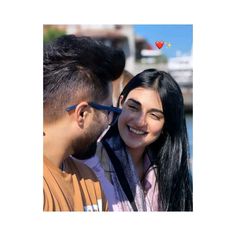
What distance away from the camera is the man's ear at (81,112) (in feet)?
15.6

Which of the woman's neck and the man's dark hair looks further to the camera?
the woman's neck

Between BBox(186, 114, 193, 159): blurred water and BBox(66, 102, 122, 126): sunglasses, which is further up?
BBox(66, 102, 122, 126): sunglasses

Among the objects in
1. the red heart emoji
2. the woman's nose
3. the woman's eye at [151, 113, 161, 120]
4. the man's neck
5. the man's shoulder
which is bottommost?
the man's shoulder

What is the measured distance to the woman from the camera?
15.9 ft

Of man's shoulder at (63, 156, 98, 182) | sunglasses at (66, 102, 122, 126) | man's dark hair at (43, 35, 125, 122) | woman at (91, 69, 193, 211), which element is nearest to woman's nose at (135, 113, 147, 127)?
woman at (91, 69, 193, 211)

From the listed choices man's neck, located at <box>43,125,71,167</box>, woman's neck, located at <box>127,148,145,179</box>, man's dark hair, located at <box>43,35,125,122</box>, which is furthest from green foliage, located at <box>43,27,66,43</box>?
woman's neck, located at <box>127,148,145,179</box>

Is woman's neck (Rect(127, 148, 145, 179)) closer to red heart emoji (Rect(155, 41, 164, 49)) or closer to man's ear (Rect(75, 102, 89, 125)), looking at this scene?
man's ear (Rect(75, 102, 89, 125))

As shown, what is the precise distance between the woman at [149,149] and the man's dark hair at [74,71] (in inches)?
7.9

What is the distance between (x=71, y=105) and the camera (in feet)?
15.5
